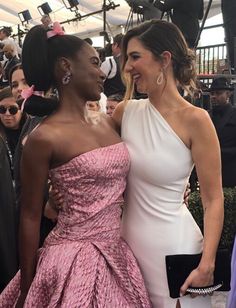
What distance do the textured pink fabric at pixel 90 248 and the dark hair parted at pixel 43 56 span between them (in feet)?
0.82

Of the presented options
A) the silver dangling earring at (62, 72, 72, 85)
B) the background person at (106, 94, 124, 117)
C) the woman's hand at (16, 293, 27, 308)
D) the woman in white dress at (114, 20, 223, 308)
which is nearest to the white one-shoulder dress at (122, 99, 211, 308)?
the woman in white dress at (114, 20, 223, 308)

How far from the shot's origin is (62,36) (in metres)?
1.47

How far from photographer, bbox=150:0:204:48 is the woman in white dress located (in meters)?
2.86

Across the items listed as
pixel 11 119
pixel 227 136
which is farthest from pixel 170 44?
pixel 227 136

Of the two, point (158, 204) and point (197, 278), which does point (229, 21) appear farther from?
point (197, 278)

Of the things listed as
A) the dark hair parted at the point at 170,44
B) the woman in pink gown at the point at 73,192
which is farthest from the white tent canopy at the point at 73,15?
the woman in pink gown at the point at 73,192

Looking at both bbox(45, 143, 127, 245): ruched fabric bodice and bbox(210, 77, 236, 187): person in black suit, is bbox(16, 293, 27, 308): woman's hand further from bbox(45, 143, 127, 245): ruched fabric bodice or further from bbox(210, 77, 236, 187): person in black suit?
bbox(210, 77, 236, 187): person in black suit

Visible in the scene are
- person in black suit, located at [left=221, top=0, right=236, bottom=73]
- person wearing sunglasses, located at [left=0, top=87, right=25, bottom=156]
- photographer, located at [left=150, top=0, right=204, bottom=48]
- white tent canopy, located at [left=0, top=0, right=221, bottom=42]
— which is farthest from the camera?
white tent canopy, located at [left=0, top=0, right=221, bottom=42]

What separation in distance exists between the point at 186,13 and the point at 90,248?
132 inches

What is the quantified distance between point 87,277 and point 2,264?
1.08 m

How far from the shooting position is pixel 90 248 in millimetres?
1398

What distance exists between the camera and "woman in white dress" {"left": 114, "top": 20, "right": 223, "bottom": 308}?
1.42m

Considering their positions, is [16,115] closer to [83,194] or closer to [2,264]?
[2,264]

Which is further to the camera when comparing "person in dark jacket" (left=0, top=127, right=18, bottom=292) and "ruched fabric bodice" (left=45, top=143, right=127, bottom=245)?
"person in dark jacket" (left=0, top=127, right=18, bottom=292)
